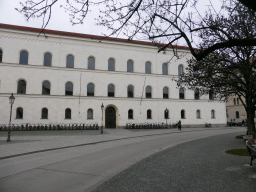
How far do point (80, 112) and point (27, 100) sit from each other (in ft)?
26.0

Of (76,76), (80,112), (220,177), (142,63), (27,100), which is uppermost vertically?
(142,63)

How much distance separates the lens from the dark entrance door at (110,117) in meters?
31.7

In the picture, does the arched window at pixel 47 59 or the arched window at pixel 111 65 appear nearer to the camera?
the arched window at pixel 47 59

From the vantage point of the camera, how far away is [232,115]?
2242 inches

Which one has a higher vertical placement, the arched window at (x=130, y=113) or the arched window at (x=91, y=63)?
the arched window at (x=91, y=63)

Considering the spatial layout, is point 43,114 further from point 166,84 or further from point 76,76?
Answer: point 166,84

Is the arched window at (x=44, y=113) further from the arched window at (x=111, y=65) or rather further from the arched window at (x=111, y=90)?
the arched window at (x=111, y=65)

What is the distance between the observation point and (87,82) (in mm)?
30953

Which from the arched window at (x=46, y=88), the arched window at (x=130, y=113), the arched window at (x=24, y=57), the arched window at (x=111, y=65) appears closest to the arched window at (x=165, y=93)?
the arched window at (x=130, y=113)

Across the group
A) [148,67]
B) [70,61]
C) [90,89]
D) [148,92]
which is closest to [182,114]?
[148,92]

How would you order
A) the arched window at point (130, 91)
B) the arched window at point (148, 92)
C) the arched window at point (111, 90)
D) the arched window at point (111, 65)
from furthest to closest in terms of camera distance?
1. the arched window at point (148, 92)
2. the arched window at point (130, 91)
3. the arched window at point (111, 65)
4. the arched window at point (111, 90)

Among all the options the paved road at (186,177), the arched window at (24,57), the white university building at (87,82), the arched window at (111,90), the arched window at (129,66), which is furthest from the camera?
the arched window at (129,66)

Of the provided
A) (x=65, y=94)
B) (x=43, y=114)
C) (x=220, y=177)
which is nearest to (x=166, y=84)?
(x=65, y=94)

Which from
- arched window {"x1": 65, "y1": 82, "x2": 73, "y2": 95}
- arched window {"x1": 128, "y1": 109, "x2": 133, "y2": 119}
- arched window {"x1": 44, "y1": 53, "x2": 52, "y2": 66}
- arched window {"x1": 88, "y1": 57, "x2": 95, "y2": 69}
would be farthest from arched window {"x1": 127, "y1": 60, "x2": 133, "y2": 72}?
arched window {"x1": 44, "y1": 53, "x2": 52, "y2": 66}
